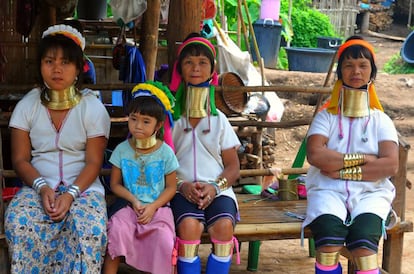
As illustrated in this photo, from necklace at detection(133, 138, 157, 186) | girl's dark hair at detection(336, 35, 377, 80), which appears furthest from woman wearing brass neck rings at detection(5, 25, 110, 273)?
girl's dark hair at detection(336, 35, 377, 80)

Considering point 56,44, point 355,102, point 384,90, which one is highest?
point 56,44

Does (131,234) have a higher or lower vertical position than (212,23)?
lower

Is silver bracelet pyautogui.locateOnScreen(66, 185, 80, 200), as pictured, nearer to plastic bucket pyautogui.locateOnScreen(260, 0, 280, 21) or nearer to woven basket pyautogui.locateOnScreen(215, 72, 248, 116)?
woven basket pyautogui.locateOnScreen(215, 72, 248, 116)

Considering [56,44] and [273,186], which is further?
[273,186]

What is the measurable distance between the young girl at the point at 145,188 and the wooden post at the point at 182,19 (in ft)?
4.70

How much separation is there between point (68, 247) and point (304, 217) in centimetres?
143

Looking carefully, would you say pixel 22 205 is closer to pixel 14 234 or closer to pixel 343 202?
pixel 14 234

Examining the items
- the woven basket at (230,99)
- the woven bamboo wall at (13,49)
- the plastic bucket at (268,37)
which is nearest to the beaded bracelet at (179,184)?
the woven basket at (230,99)

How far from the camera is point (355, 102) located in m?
3.79

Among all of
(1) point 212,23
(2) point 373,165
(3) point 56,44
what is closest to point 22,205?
(3) point 56,44

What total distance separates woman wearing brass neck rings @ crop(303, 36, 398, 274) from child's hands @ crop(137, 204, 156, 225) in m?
0.89

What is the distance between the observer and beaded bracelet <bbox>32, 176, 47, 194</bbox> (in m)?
3.44

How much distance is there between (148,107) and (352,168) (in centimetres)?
120

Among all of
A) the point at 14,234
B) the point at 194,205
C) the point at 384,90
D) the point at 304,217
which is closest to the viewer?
the point at 14,234
